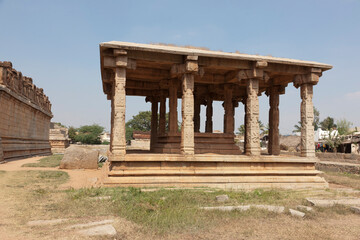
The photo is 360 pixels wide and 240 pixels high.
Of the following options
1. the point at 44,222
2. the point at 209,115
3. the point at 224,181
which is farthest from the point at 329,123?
the point at 44,222

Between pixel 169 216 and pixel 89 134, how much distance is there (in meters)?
67.2

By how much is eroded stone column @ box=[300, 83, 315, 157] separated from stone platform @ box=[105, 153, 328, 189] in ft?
1.36

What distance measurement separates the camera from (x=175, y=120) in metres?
11.0

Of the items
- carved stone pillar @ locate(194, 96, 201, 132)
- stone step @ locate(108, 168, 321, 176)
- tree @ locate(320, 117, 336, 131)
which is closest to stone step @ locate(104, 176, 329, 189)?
stone step @ locate(108, 168, 321, 176)

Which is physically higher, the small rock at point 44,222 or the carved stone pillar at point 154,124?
the carved stone pillar at point 154,124

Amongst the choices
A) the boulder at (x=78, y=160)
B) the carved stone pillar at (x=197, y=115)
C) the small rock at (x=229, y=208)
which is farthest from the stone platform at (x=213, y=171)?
the carved stone pillar at (x=197, y=115)

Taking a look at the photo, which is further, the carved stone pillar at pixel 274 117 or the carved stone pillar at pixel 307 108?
the carved stone pillar at pixel 274 117

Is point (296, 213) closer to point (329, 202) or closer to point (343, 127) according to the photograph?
point (329, 202)

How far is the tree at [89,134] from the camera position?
67.1m

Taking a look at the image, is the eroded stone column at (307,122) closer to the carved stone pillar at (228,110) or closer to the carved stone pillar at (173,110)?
the carved stone pillar at (228,110)

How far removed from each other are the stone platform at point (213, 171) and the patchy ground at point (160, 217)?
116cm

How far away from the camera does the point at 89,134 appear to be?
68.4 metres

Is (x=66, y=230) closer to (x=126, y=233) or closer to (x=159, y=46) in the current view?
(x=126, y=233)

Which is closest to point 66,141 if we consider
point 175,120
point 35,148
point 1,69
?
point 35,148
